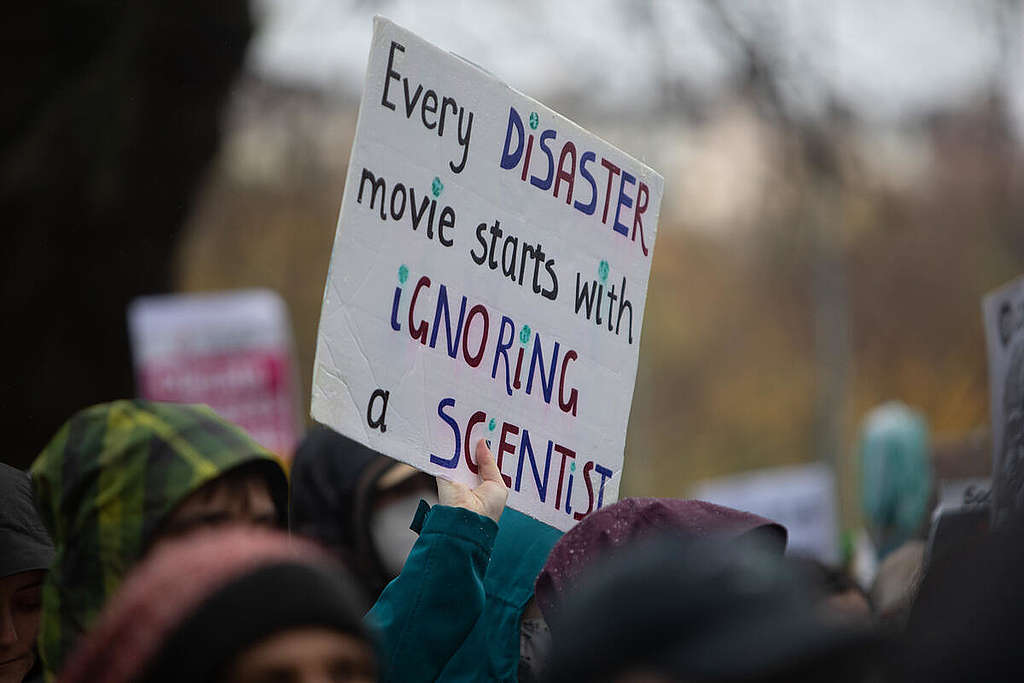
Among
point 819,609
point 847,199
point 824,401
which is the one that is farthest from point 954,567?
point 824,401

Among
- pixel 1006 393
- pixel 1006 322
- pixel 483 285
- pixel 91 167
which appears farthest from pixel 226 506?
pixel 91 167

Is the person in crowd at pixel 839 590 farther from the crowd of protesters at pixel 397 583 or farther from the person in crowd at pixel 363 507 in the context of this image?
the person in crowd at pixel 363 507

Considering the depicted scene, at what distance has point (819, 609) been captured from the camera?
5.24ft

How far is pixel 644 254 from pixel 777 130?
3.54m

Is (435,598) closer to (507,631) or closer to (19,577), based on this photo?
(507,631)

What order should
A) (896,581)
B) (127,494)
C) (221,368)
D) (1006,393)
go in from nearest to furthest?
(127,494) → (1006,393) → (896,581) → (221,368)

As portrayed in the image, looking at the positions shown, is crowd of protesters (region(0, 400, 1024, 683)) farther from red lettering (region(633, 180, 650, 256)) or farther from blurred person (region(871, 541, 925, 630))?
red lettering (region(633, 180, 650, 256))

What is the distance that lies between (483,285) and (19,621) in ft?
3.43

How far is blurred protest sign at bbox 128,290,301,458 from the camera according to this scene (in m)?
7.71

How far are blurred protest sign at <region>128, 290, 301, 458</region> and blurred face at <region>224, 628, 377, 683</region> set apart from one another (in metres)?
5.84

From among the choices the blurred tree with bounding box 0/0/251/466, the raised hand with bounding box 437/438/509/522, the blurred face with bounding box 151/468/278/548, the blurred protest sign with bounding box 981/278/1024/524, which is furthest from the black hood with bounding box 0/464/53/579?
the blurred tree with bounding box 0/0/251/466

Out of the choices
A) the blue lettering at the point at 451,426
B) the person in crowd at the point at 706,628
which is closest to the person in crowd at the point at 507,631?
the blue lettering at the point at 451,426

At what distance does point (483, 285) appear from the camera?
9.52 ft

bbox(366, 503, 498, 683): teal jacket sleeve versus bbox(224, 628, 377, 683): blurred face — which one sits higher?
bbox(366, 503, 498, 683): teal jacket sleeve
